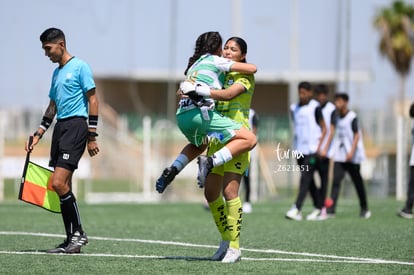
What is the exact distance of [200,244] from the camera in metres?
11.4

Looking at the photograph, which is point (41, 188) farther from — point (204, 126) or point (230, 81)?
point (230, 81)

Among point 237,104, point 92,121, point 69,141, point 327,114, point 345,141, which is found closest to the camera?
point 237,104

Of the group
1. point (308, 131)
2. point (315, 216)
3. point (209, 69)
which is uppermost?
point (209, 69)

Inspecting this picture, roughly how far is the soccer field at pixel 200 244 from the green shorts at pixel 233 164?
0.86 m

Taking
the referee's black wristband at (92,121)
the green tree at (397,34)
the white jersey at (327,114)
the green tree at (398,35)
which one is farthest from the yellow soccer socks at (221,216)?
the green tree at (397,34)

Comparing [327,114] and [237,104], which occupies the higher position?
[237,104]

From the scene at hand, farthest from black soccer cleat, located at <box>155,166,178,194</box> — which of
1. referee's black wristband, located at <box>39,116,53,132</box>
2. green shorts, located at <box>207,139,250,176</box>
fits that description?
referee's black wristband, located at <box>39,116,53,132</box>

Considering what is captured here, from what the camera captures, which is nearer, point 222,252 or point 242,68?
point 242,68

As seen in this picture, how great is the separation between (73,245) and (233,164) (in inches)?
75.9

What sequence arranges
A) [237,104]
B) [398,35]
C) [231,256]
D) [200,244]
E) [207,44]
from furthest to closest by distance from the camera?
[398,35], [200,244], [237,104], [207,44], [231,256]

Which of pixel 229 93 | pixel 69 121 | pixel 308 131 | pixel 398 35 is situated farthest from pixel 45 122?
pixel 398 35

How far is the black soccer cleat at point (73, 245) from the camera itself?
394 inches

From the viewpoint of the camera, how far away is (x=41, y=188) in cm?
1057

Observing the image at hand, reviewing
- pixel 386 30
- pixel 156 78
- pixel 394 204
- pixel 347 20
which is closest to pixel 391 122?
pixel 347 20
